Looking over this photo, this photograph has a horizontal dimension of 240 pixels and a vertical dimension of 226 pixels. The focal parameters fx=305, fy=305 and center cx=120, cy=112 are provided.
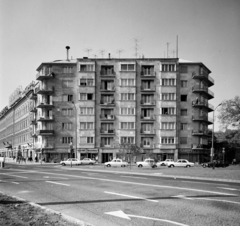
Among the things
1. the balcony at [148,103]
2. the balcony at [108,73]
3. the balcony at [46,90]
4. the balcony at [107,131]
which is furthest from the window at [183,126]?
the balcony at [46,90]

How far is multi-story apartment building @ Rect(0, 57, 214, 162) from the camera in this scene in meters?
64.7

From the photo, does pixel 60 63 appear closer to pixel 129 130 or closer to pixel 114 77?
pixel 114 77

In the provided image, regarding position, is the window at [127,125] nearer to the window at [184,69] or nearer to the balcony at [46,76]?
the window at [184,69]

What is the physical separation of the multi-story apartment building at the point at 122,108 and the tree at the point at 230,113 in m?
11.0

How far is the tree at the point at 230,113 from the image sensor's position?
53.7m

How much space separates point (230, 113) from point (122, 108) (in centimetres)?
2210

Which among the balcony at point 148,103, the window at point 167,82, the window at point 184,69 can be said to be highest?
the window at point 184,69

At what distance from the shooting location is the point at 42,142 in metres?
65.7

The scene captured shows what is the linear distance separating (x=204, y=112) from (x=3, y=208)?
6400cm

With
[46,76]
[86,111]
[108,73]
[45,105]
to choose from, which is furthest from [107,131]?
[46,76]

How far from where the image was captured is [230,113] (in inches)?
2125

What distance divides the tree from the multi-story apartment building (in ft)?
36.1

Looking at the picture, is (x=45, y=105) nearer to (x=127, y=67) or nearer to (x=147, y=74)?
(x=127, y=67)

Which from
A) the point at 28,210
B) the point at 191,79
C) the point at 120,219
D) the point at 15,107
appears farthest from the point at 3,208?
the point at 15,107
